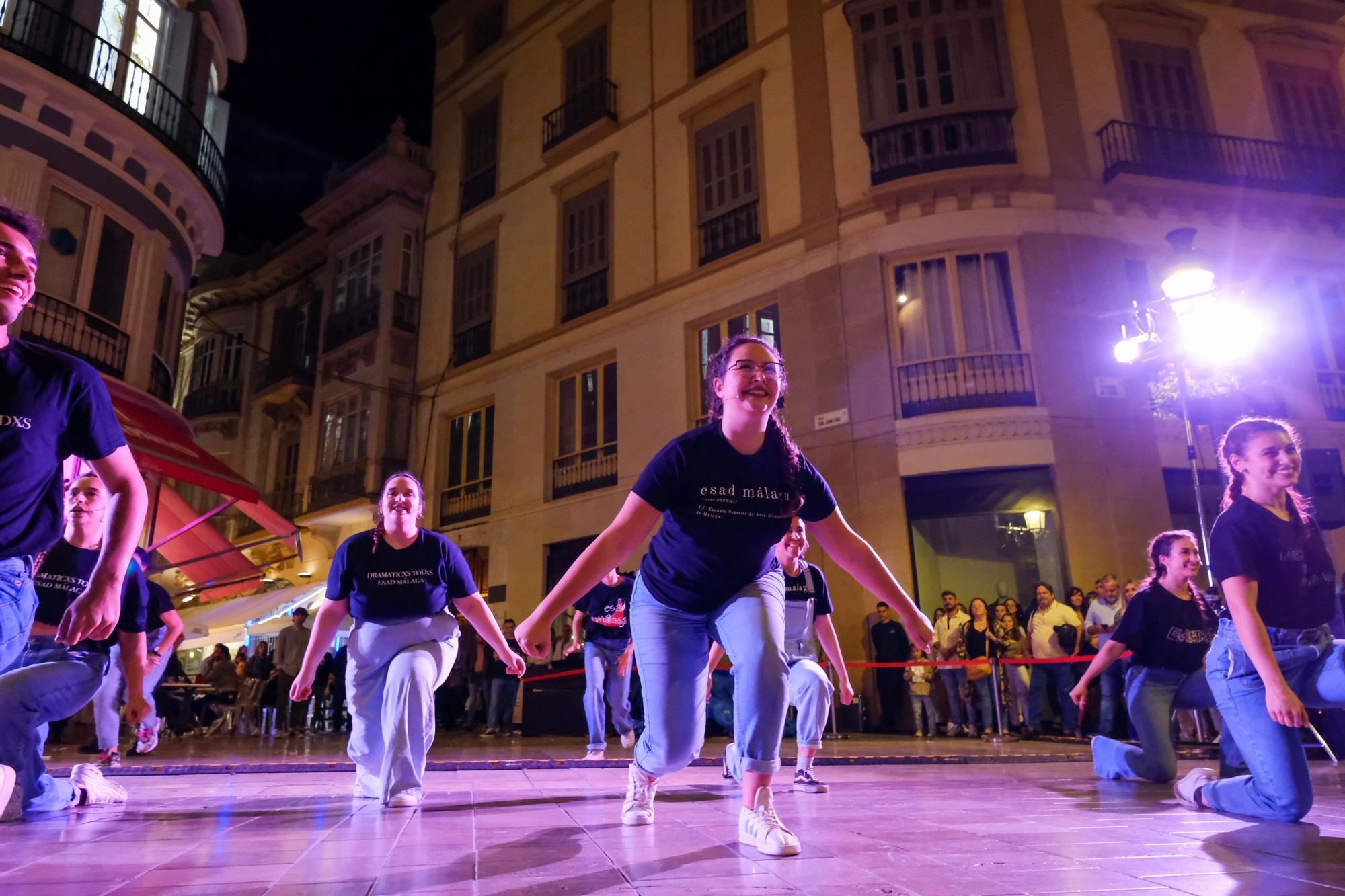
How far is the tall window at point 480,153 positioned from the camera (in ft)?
72.8

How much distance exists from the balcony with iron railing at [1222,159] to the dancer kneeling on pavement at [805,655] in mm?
11810

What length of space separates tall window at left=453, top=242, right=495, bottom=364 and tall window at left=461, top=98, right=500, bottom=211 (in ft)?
4.85

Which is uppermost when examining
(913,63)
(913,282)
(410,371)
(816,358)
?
(913,63)

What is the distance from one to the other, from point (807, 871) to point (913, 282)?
13228 millimetres

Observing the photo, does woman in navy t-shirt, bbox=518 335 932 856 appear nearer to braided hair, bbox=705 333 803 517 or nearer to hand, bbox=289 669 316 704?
braided hair, bbox=705 333 803 517

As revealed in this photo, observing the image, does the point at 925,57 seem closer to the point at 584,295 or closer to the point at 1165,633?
the point at 584,295

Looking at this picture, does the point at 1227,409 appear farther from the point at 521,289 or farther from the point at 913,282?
the point at 521,289

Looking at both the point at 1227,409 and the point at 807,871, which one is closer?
the point at 807,871

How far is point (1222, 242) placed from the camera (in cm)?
1490

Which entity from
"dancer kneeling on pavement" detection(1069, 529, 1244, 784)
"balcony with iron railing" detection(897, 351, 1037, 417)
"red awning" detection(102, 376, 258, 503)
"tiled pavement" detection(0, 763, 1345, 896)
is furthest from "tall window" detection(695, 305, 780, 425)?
"tiled pavement" detection(0, 763, 1345, 896)

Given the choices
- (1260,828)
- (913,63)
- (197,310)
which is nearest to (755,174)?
(913,63)

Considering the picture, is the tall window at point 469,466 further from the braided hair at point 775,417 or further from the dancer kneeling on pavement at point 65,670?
the braided hair at point 775,417

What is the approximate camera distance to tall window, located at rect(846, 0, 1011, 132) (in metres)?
15.2

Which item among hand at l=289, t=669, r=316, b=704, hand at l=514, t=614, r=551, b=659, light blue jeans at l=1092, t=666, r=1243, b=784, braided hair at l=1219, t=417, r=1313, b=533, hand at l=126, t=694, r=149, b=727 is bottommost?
light blue jeans at l=1092, t=666, r=1243, b=784
